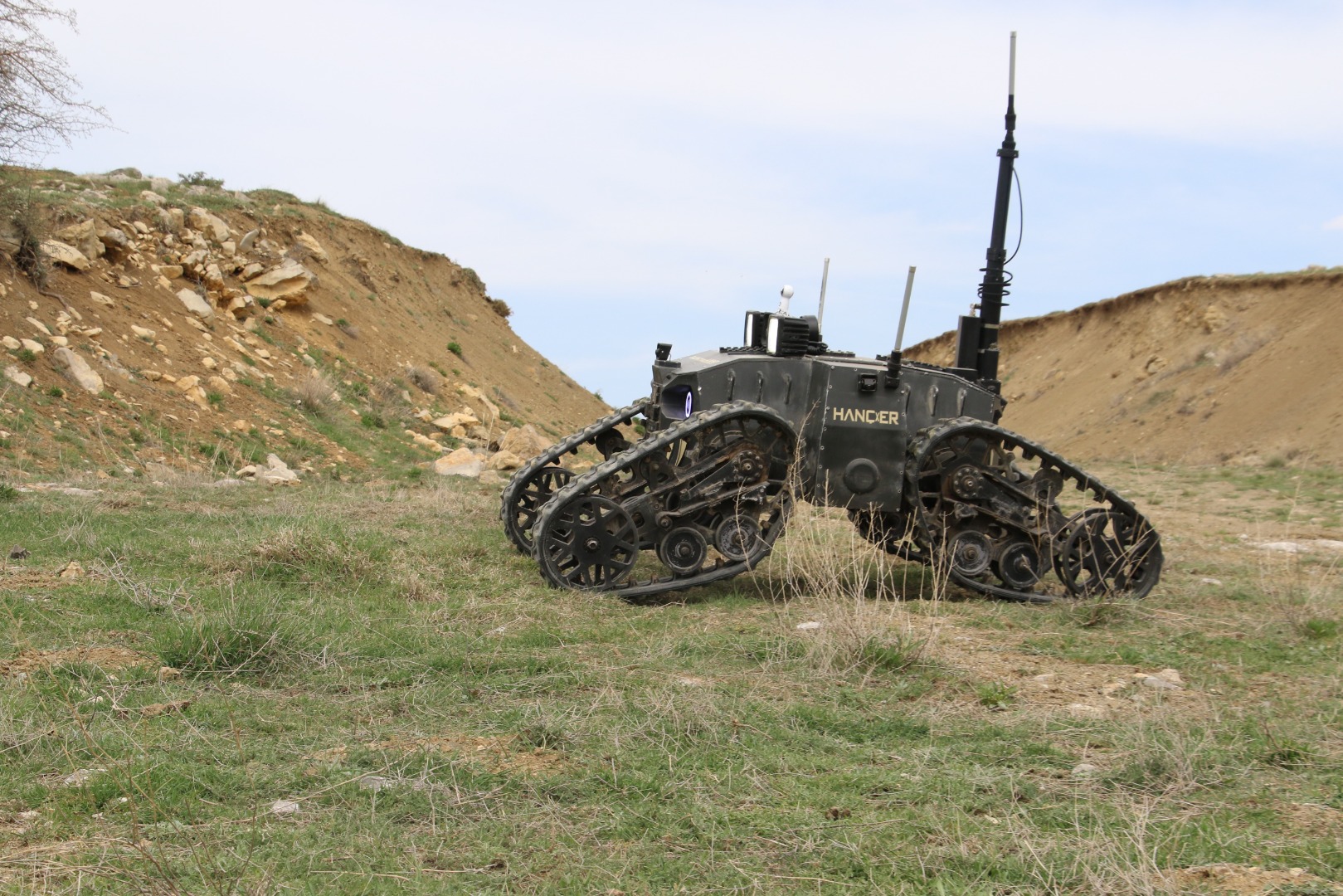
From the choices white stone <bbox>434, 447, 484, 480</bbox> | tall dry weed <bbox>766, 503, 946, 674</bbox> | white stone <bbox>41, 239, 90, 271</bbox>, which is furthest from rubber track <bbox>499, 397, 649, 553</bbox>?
white stone <bbox>41, 239, 90, 271</bbox>

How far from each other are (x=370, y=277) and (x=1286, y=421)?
76.4ft

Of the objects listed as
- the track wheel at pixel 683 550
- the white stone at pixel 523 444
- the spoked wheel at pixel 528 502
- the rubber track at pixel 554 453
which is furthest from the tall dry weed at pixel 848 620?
the white stone at pixel 523 444

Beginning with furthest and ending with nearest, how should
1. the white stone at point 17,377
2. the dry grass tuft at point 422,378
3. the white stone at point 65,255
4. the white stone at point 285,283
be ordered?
1. the dry grass tuft at point 422,378
2. the white stone at point 285,283
3. the white stone at point 65,255
4. the white stone at point 17,377

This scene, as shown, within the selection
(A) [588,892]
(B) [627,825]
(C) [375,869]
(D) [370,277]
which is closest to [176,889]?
(C) [375,869]

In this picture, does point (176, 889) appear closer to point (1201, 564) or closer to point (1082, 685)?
point (1082, 685)

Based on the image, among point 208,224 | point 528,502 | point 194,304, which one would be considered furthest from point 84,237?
point 528,502

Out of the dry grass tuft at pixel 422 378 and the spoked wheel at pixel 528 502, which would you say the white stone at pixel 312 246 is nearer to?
the dry grass tuft at pixel 422 378

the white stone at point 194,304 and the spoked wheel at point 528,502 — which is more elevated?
the white stone at point 194,304

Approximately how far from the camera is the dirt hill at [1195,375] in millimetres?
28797

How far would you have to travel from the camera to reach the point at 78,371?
18.0 meters

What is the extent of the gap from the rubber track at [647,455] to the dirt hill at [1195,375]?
1946 centimetres

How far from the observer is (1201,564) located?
424 inches

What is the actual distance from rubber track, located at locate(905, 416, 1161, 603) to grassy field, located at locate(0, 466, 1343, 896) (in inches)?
6.4

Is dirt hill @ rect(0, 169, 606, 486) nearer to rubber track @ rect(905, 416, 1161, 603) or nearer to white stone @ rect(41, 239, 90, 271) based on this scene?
white stone @ rect(41, 239, 90, 271)
